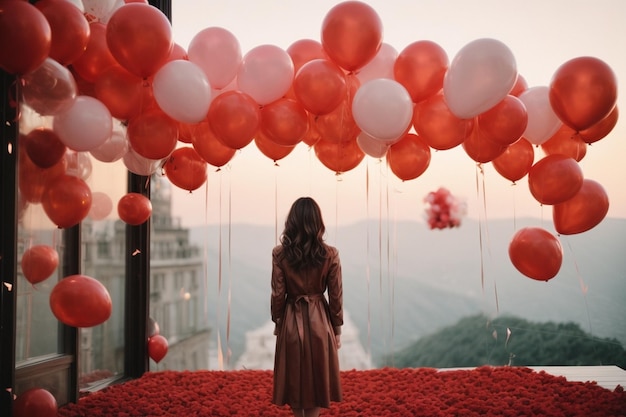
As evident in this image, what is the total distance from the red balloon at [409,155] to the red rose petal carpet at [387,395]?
1466 millimetres

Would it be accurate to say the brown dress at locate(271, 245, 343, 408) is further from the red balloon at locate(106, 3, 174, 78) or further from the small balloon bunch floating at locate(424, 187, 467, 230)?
the small balloon bunch floating at locate(424, 187, 467, 230)

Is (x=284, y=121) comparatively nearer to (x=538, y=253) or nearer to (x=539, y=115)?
(x=539, y=115)

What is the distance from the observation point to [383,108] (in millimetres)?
2873

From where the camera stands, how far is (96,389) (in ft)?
12.9

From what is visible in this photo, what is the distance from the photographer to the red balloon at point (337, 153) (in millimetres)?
3602

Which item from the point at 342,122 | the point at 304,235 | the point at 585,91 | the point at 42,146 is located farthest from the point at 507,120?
the point at 42,146

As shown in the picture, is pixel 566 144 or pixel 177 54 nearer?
pixel 177 54

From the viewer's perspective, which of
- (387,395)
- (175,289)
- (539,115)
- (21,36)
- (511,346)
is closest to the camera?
(21,36)

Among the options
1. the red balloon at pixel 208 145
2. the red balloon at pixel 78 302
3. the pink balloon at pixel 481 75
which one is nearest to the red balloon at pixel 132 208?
the red balloon at pixel 208 145

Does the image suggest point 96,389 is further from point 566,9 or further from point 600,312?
point 566,9

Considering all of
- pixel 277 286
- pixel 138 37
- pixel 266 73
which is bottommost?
pixel 277 286

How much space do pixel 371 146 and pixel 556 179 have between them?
110 cm

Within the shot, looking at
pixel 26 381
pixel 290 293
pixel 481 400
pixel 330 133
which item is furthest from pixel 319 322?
pixel 26 381

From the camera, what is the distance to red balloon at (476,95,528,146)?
298 centimetres
